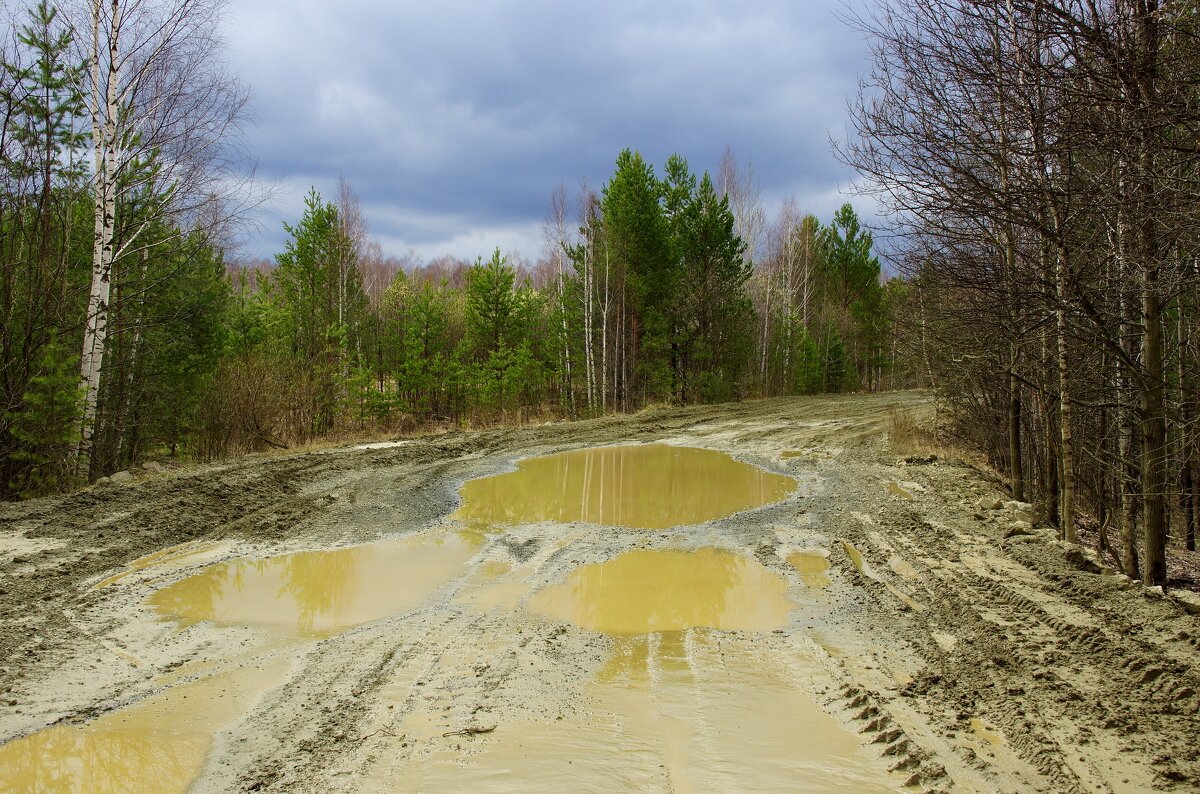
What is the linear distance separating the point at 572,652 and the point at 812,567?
321 cm

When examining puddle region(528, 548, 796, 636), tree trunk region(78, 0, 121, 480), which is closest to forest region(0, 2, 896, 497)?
tree trunk region(78, 0, 121, 480)

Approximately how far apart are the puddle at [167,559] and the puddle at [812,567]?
619 centimetres

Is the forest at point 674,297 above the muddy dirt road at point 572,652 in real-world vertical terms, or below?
above

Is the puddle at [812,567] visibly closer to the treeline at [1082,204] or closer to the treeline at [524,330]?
the treeline at [1082,204]

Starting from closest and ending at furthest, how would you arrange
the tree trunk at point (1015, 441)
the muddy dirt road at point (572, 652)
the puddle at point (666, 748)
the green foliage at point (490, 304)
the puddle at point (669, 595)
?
the puddle at point (666, 748), the muddy dirt road at point (572, 652), the puddle at point (669, 595), the tree trunk at point (1015, 441), the green foliage at point (490, 304)

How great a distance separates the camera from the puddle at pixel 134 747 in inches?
128

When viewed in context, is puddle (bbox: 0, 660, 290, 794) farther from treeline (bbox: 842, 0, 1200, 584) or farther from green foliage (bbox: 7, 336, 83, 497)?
green foliage (bbox: 7, 336, 83, 497)

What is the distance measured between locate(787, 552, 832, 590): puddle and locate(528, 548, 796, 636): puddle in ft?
1.00

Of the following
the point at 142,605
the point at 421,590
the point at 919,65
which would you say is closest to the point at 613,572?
the point at 421,590

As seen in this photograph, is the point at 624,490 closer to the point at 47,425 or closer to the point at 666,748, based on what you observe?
the point at 666,748

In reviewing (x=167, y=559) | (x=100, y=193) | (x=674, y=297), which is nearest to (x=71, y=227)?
(x=100, y=193)

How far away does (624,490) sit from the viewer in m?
11.3

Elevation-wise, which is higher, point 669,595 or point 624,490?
point 624,490

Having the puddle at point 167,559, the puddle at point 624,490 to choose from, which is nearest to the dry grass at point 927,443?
the puddle at point 624,490
